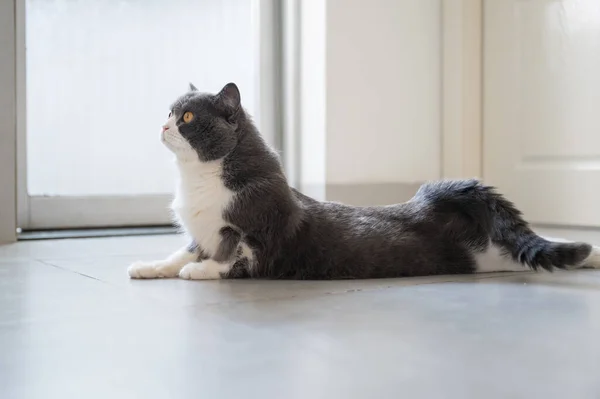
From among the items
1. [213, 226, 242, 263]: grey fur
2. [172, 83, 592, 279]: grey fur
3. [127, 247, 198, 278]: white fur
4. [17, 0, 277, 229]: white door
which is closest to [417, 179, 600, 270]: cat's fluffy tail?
[172, 83, 592, 279]: grey fur

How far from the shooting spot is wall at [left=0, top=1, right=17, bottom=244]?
2.23m

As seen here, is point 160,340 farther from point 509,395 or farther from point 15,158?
point 15,158

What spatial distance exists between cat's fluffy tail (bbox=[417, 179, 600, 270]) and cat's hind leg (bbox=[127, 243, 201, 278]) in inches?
20.3

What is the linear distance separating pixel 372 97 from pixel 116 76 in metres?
0.96

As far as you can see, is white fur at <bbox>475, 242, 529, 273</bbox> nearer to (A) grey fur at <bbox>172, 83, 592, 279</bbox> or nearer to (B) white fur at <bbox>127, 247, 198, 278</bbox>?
(A) grey fur at <bbox>172, 83, 592, 279</bbox>

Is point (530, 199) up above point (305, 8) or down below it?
below

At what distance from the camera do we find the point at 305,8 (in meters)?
2.62

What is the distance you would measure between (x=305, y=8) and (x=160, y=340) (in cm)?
198

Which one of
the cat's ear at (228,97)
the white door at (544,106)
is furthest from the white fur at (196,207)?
the white door at (544,106)

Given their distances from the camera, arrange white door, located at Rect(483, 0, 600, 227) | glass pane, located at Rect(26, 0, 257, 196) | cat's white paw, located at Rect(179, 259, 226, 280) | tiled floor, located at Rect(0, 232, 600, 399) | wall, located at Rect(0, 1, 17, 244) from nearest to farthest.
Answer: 1. tiled floor, located at Rect(0, 232, 600, 399)
2. cat's white paw, located at Rect(179, 259, 226, 280)
3. wall, located at Rect(0, 1, 17, 244)
4. white door, located at Rect(483, 0, 600, 227)
5. glass pane, located at Rect(26, 0, 257, 196)

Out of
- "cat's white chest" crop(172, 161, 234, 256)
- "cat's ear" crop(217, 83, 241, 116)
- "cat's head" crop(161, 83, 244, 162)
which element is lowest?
"cat's white chest" crop(172, 161, 234, 256)

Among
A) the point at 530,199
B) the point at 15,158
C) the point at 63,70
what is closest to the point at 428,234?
the point at 530,199

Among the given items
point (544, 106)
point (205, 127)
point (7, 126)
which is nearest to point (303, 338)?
point (205, 127)

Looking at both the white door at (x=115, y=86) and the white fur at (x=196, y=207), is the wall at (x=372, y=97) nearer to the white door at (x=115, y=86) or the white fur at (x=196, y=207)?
A: the white door at (x=115, y=86)
